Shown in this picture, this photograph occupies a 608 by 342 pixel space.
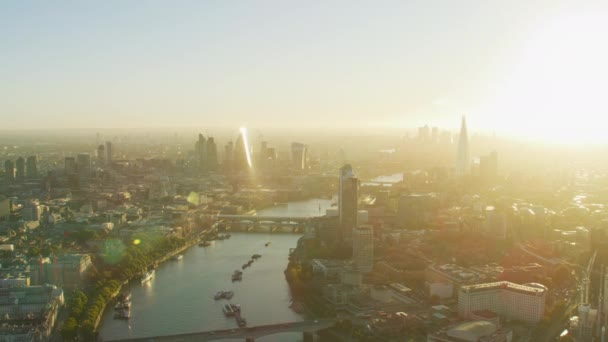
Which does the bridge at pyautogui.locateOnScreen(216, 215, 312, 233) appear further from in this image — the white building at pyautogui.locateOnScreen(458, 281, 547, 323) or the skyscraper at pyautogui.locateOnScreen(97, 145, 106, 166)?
the skyscraper at pyautogui.locateOnScreen(97, 145, 106, 166)

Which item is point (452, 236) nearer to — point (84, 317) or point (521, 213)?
point (521, 213)

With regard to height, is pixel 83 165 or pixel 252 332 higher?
pixel 83 165

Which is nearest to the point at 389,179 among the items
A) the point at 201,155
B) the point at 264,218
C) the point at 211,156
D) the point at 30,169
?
the point at 211,156

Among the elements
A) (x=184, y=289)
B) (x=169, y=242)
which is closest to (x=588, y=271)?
(x=184, y=289)

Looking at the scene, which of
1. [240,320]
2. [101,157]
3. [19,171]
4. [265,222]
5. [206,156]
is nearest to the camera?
[240,320]

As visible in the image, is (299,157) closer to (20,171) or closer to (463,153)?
(463,153)

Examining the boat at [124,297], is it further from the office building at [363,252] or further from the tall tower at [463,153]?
the tall tower at [463,153]
